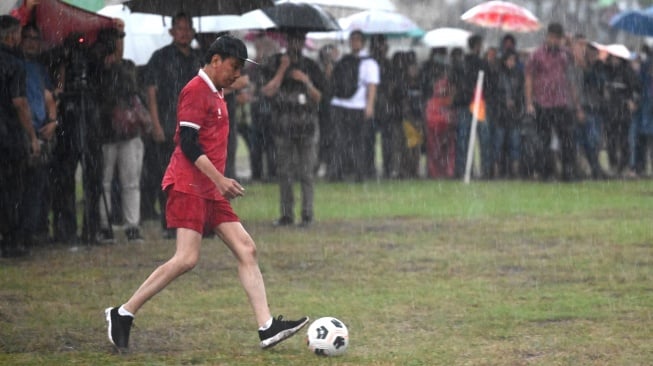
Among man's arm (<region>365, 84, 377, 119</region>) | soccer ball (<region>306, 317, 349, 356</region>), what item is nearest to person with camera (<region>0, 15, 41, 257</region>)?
soccer ball (<region>306, 317, 349, 356</region>)

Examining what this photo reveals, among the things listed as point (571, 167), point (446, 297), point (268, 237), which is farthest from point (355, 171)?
point (446, 297)

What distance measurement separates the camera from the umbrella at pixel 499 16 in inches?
890

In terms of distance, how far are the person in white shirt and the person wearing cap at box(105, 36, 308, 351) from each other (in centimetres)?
1329

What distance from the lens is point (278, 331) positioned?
27.1ft

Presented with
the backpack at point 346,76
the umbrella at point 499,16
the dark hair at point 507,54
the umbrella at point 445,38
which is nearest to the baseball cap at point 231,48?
the backpack at point 346,76

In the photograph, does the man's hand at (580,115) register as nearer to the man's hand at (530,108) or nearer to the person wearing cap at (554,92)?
the person wearing cap at (554,92)

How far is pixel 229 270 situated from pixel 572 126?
10.8m

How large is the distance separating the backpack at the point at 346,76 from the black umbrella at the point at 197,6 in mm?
6897

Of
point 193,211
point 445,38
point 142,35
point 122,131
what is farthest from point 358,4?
point 193,211

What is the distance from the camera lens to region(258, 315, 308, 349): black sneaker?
8.23 m

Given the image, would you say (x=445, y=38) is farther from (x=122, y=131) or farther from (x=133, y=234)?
(x=122, y=131)

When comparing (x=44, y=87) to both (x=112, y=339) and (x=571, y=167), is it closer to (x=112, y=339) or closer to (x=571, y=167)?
(x=112, y=339)

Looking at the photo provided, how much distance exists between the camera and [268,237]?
1477 centimetres

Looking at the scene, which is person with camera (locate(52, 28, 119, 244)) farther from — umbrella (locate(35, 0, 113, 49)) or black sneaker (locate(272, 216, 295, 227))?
black sneaker (locate(272, 216, 295, 227))
